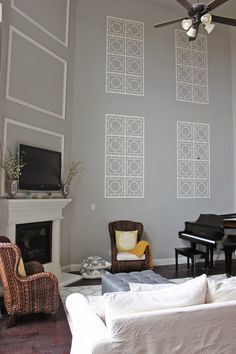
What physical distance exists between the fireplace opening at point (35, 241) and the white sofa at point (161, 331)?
275 centimetres

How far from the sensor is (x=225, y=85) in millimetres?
6703

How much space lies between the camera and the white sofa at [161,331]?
1.56 meters

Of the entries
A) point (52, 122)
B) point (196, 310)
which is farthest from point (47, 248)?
point (196, 310)

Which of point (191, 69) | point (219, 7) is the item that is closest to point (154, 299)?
point (191, 69)

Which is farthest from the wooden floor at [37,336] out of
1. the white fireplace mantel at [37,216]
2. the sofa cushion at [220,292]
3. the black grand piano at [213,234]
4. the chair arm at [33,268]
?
the black grand piano at [213,234]

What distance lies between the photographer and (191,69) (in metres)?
6.41

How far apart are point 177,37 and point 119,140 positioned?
2649mm

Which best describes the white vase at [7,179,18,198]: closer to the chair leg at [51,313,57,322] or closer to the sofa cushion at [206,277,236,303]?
the chair leg at [51,313,57,322]

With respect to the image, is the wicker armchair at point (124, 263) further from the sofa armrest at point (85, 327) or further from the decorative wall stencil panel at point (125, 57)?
the sofa armrest at point (85, 327)

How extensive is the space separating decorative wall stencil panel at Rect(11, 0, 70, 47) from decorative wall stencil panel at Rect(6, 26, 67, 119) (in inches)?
13.5

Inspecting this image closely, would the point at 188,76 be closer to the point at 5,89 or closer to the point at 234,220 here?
the point at 234,220

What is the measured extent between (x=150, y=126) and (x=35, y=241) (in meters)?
3.17

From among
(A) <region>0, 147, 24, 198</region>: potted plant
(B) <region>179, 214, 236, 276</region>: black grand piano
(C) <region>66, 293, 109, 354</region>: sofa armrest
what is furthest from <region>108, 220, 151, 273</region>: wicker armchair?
(C) <region>66, 293, 109, 354</region>: sofa armrest

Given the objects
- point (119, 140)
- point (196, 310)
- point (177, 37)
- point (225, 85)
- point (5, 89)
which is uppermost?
point (177, 37)
